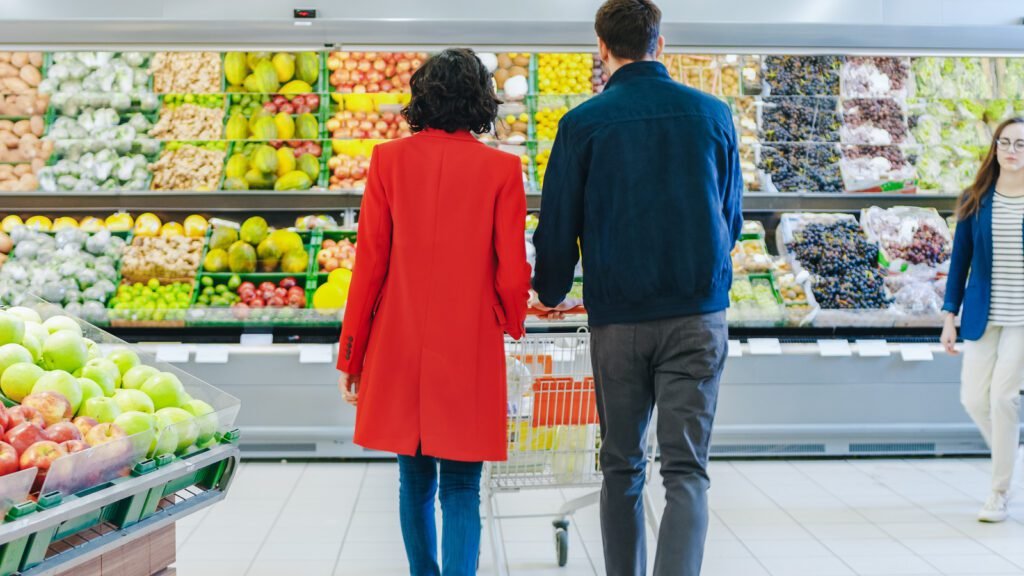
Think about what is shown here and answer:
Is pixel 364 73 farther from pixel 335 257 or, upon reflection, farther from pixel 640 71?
pixel 640 71

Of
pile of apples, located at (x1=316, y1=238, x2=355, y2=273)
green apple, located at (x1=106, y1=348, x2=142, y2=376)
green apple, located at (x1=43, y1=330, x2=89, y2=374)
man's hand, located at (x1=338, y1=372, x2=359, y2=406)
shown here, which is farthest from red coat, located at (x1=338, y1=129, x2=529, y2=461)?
pile of apples, located at (x1=316, y1=238, x2=355, y2=273)

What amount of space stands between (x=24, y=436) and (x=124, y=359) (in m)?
0.57

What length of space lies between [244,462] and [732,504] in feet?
8.06

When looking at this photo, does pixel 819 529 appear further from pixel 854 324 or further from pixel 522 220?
pixel 522 220

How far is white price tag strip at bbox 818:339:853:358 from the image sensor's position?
199 inches

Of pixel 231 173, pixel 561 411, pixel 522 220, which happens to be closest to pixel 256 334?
pixel 231 173

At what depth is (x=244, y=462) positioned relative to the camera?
498cm

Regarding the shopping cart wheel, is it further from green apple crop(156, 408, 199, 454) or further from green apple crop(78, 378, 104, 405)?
green apple crop(78, 378, 104, 405)

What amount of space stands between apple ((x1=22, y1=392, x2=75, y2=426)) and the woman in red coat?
2.43ft

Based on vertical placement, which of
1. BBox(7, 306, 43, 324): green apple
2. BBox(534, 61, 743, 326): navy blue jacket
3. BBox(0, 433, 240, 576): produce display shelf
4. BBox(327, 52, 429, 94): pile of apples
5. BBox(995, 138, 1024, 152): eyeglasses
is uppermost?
BBox(327, 52, 429, 94): pile of apples

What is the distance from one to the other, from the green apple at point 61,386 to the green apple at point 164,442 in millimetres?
190

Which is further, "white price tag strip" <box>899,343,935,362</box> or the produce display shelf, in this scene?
"white price tag strip" <box>899,343,935,362</box>

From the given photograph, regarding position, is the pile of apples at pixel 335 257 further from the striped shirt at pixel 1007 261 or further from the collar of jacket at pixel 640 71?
the striped shirt at pixel 1007 261

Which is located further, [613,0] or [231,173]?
[231,173]
